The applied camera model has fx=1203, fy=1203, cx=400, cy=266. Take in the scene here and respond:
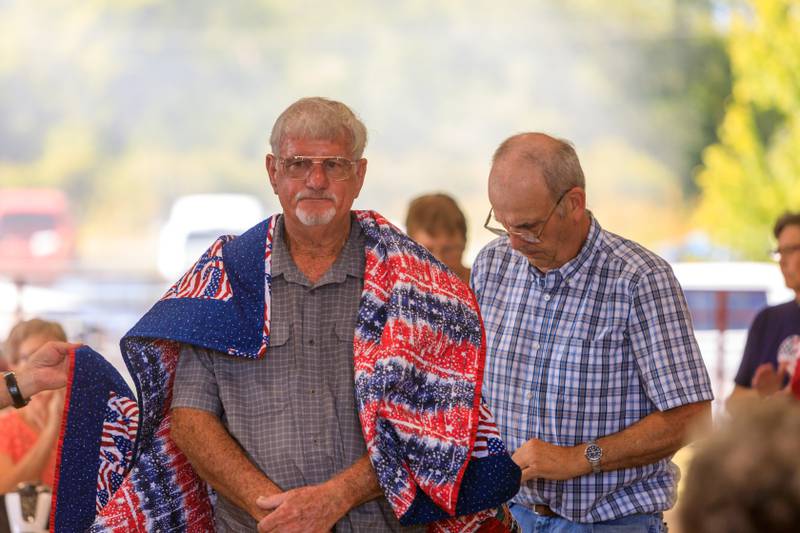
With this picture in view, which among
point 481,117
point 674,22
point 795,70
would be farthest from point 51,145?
point 795,70

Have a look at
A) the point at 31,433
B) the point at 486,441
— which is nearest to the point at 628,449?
the point at 486,441

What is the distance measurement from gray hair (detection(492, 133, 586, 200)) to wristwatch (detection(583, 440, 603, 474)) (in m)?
0.61

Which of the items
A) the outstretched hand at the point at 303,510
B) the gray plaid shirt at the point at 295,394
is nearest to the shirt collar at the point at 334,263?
the gray plaid shirt at the point at 295,394

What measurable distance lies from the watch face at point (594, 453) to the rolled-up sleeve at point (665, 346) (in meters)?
0.18

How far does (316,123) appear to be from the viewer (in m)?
2.67

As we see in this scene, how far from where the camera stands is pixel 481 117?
1967 centimetres

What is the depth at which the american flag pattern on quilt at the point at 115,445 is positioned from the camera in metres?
2.81

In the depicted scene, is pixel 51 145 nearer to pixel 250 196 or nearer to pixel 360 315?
pixel 250 196

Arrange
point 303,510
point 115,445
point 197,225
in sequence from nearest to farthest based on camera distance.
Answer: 1. point 303,510
2. point 115,445
3. point 197,225

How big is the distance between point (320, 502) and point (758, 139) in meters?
14.8

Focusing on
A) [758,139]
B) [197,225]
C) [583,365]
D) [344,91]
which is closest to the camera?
[583,365]

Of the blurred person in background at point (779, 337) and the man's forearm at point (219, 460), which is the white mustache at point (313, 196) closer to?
the man's forearm at point (219, 460)

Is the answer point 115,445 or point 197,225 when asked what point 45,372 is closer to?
point 115,445

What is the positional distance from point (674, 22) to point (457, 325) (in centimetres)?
1776
